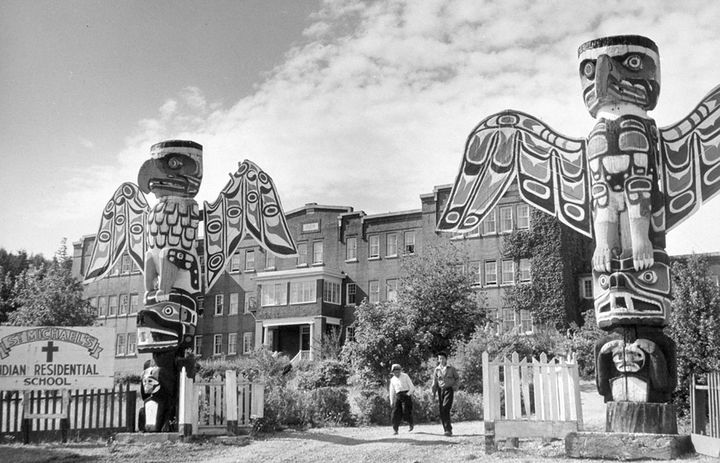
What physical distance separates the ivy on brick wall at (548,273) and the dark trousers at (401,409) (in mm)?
26123

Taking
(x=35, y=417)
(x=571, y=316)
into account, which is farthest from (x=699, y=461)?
(x=571, y=316)

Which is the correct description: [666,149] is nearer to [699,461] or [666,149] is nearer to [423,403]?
[699,461]

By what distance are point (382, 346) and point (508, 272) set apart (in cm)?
1708

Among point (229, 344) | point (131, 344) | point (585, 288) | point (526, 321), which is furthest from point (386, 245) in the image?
point (131, 344)

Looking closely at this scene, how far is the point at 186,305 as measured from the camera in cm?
1786

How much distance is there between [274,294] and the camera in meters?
53.7

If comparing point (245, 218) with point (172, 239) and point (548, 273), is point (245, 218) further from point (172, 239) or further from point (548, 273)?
point (548, 273)

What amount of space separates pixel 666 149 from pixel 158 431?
1180 centimetres

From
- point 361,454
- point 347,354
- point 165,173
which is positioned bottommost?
point 361,454

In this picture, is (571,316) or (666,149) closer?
(666,149)

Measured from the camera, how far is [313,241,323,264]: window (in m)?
54.5

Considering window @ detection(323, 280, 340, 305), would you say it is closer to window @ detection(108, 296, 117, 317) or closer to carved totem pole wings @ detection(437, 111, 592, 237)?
window @ detection(108, 296, 117, 317)

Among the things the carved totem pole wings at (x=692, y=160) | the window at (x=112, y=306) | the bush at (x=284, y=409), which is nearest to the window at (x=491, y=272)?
the bush at (x=284, y=409)

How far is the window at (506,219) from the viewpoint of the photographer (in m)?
46.2
